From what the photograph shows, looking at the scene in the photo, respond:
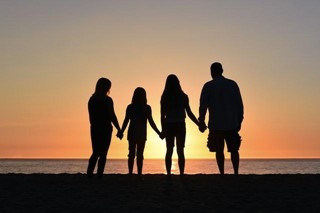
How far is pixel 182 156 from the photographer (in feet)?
49.1

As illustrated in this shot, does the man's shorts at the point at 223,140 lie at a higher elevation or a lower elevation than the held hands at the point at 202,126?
lower

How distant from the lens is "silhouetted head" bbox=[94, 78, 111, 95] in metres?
15.1

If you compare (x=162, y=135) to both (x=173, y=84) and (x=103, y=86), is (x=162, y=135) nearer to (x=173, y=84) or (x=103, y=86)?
(x=173, y=84)

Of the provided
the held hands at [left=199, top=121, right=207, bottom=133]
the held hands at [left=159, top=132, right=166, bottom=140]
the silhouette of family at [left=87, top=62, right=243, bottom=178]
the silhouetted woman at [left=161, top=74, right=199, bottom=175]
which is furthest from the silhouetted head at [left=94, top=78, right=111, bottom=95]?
the held hands at [left=199, top=121, right=207, bottom=133]

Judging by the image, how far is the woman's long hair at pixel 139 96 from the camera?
15.8 meters

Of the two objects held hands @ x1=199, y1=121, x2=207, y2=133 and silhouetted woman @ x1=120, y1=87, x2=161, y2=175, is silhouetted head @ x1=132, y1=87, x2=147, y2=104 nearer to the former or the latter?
silhouetted woman @ x1=120, y1=87, x2=161, y2=175

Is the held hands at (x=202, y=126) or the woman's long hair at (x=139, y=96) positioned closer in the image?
the held hands at (x=202, y=126)

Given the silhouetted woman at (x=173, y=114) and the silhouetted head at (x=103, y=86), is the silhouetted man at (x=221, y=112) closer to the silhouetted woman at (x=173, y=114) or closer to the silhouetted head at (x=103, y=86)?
the silhouetted woman at (x=173, y=114)

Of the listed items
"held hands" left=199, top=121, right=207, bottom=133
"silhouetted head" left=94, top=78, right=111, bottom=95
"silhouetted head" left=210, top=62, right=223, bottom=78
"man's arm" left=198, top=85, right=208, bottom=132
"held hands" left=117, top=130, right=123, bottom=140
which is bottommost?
"held hands" left=117, top=130, right=123, bottom=140

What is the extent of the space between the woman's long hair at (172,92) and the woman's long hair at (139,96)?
1.04 metres

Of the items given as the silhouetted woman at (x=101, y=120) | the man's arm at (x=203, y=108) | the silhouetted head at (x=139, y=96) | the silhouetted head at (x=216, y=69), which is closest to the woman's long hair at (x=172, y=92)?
the man's arm at (x=203, y=108)
